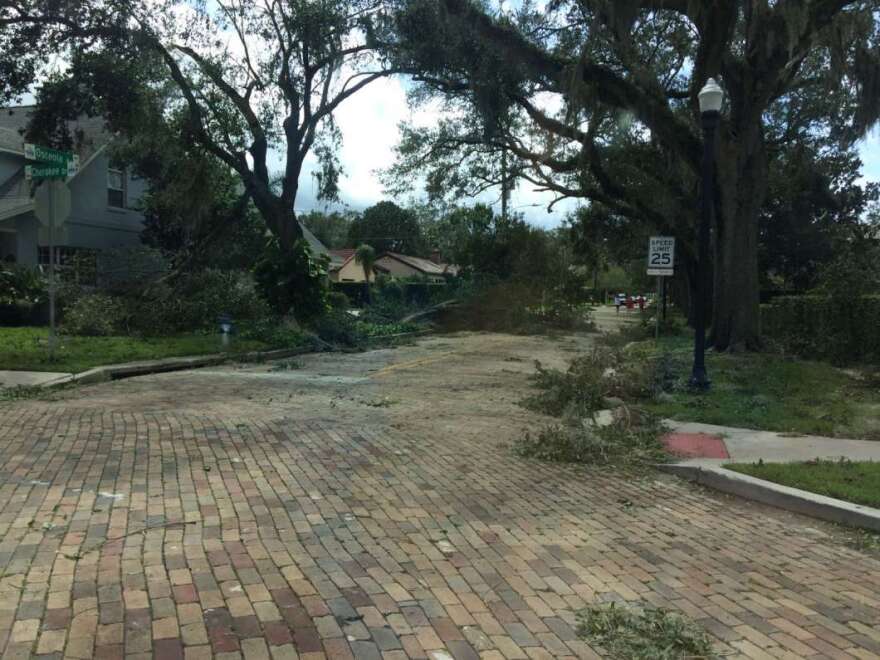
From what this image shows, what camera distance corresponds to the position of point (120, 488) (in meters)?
5.95

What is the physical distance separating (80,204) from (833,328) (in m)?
23.5

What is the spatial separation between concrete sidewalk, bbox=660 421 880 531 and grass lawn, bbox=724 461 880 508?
135 mm

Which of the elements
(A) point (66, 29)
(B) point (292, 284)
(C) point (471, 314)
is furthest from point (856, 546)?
(C) point (471, 314)

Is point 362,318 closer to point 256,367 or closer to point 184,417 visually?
point 256,367

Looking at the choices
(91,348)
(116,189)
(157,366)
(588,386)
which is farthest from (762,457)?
(116,189)

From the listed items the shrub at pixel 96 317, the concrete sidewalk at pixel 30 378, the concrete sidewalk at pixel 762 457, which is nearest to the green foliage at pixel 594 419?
the concrete sidewalk at pixel 762 457

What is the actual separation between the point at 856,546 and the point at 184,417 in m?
7.08

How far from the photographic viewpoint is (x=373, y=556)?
4.71m

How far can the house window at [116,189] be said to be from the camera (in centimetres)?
2814

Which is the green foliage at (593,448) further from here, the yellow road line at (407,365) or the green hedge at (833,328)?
the green hedge at (833,328)

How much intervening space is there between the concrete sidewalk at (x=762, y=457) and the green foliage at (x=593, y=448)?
0.26m

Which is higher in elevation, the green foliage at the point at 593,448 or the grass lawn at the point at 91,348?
the grass lawn at the point at 91,348

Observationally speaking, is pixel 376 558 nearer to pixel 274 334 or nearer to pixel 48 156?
pixel 48 156

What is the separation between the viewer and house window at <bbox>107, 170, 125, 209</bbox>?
2814 centimetres
